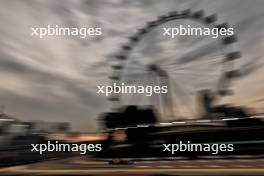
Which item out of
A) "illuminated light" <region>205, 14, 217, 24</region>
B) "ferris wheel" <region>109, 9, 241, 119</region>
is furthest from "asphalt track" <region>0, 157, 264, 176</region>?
"illuminated light" <region>205, 14, 217, 24</region>

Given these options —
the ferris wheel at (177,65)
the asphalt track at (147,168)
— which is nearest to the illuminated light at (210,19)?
the ferris wheel at (177,65)

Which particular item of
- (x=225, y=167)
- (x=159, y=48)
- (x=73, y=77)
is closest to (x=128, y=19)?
(x=159, y=48)

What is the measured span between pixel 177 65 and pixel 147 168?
78cm

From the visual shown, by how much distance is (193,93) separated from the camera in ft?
9.33

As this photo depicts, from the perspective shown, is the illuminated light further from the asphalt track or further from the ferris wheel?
the asphalt track

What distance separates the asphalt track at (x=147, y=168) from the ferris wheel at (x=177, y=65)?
387 mm

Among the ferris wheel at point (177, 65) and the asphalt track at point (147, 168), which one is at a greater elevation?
the ferris wheel at point (177, 65)

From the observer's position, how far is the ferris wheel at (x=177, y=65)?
2832mm

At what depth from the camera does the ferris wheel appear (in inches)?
111

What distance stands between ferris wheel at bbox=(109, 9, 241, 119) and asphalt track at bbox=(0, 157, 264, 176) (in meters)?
0.39

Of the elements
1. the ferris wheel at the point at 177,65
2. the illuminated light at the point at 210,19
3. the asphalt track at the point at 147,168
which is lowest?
the asphalt track at the point at 147,168

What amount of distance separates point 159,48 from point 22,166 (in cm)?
131

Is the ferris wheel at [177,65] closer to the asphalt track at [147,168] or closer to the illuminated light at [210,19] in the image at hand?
the illuminated light at [210,19]

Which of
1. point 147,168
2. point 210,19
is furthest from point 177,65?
point 147,168
